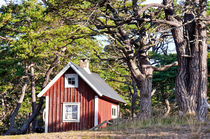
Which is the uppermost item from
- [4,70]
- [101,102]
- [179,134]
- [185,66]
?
[4,70]

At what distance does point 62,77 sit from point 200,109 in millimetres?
11765

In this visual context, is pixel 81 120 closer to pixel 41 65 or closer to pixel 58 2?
pixel 58 2

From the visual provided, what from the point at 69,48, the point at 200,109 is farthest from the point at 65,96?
the point at 200,109

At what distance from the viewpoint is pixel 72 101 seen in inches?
866

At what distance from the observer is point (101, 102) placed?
22484 millimetres

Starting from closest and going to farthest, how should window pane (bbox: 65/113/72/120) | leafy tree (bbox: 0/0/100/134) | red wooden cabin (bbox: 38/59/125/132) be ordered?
red wooden cabin (bbox: 38/59/125/132)
window pane (bbox: 65/113/72/120)
leafy tree (bbox: 0/0/100/134)

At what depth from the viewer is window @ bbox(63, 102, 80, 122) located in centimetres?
2172

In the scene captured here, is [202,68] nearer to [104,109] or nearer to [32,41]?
[104,109]

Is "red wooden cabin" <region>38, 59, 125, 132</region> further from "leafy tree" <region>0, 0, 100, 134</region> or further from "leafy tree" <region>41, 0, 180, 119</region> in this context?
"leafy tree" <region>41, 0, 180, 119</region>

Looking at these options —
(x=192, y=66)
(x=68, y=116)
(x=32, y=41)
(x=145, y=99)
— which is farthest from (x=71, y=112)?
(x=192, y=66)

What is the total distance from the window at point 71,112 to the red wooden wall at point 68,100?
0.24 m

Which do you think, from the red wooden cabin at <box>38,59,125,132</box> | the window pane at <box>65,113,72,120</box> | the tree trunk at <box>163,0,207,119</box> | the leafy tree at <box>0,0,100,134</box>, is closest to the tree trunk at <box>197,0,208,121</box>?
the tree trunk at <box>163,0,207,119</box>

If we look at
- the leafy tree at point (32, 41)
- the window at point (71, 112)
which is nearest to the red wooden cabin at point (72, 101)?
the window at point (71, 112)

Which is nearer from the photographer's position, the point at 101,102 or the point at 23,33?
the point at 101,102
